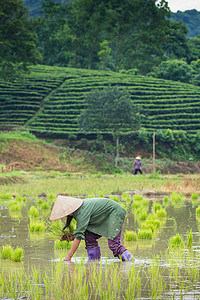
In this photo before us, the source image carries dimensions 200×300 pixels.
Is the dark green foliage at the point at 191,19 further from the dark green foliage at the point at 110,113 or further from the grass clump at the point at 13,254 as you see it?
the grass clump at the point at 13,254

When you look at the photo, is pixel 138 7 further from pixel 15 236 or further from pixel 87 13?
pixel 15 236

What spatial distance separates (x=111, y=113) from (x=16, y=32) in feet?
29.6

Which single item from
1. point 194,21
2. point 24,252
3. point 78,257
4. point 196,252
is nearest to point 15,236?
point 24,252

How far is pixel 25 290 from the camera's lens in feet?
15.1

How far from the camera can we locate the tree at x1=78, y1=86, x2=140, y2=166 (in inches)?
1212

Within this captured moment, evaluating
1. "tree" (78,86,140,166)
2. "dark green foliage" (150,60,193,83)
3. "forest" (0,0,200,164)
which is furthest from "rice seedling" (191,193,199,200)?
"dark green foliage" (150,60,193,83)

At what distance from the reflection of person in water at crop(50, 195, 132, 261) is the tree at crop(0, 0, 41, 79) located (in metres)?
27.7

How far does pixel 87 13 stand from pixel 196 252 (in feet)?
191

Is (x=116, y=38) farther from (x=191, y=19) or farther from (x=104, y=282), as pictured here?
(x=191, y=19)

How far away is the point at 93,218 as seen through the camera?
18.7ft

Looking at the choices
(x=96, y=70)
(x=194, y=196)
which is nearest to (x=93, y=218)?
(x=194, y=196)

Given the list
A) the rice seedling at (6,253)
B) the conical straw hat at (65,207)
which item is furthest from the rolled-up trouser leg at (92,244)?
the rice seedling at (6,253)

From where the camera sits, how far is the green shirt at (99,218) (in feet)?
18.3

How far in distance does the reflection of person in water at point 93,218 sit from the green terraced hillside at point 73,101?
30.3 m
